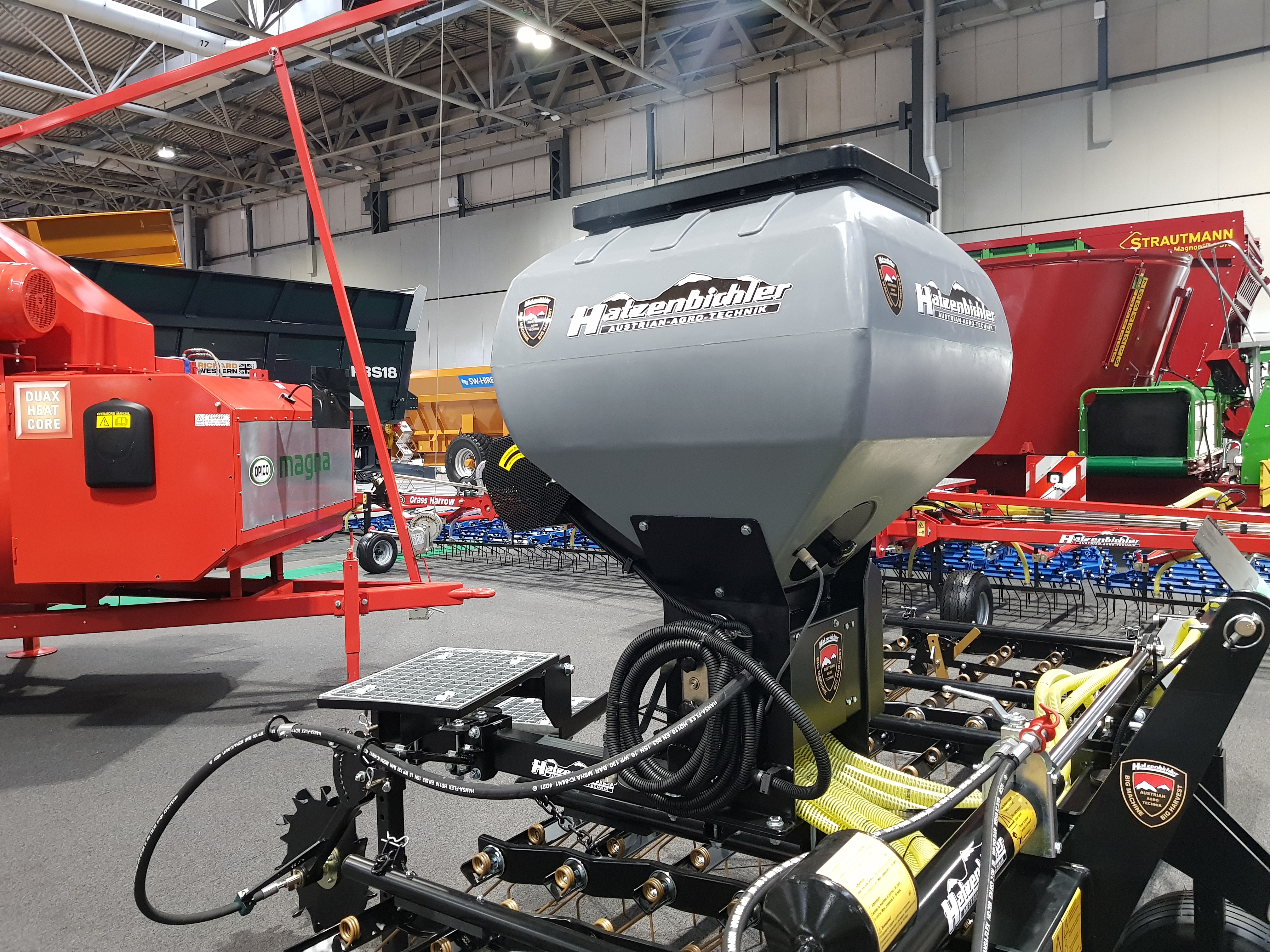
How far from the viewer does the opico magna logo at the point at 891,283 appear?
4.80ft

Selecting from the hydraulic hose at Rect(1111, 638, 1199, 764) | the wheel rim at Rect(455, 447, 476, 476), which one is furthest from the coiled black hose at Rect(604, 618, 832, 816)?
the wheel rim at Rect(455, 447, 476, 476)

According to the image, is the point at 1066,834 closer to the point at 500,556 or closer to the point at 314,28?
the point at 314,28

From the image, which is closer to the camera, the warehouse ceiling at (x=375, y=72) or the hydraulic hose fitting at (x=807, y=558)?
the hydraulic hose fitting at (x=807, y=558)

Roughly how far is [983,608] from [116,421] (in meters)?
3.85

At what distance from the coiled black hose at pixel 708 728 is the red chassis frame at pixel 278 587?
2223 mm

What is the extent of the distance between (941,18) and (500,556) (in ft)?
27.1

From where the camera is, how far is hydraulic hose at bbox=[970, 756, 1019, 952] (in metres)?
1.15

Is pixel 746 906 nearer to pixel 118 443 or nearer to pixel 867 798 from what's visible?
pixel 867 798

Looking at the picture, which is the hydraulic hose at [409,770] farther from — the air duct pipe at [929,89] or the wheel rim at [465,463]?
the air duct pipe at [929,89]

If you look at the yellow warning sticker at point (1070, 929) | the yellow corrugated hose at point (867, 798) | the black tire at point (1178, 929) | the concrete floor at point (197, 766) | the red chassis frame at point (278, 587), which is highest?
the red chassis frame at point (278, 587)

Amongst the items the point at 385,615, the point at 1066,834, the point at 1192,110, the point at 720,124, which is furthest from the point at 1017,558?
the point at 720,124

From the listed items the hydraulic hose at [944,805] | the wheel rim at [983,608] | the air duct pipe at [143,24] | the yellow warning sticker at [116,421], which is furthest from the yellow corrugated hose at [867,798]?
the air duct pipe at [143,24]

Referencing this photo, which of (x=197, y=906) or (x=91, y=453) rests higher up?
(x=91, y=453)

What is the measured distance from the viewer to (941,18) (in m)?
10.8
